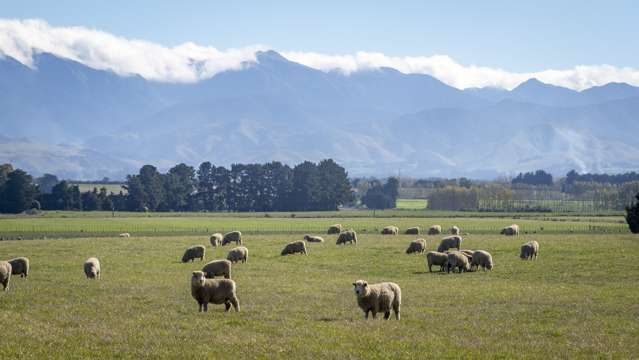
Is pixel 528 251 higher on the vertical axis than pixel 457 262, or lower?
higher

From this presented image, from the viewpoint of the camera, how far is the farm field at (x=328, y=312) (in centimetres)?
1992

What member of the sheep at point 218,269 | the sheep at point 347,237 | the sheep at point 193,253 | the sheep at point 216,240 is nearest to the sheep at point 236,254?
the sheep at point 193,253

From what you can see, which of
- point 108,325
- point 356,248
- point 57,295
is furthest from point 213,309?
point 356,248

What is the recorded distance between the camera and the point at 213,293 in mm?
26703

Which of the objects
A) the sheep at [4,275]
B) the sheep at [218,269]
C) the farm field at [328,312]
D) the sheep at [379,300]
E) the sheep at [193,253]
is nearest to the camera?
the farm field at [328,312]

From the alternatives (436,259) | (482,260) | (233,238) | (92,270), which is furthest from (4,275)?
(233,238)

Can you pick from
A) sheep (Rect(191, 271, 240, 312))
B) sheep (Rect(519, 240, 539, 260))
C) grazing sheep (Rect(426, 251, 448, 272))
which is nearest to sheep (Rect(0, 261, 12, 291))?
sheep (Rect(191, 271, 240, 312))

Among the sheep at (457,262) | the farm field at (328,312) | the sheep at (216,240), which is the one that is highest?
the sheep at (216,240)

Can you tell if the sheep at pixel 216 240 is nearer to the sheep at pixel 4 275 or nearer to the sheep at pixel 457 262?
the sheep at pixel 457 262

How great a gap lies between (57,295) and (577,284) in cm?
2327

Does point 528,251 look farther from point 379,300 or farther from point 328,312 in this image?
point 379,300

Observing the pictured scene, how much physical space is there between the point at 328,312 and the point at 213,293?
4114 mm

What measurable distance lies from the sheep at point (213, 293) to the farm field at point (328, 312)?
1.28 feet

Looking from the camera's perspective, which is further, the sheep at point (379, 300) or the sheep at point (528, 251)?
the sheep at point (528, 251)
